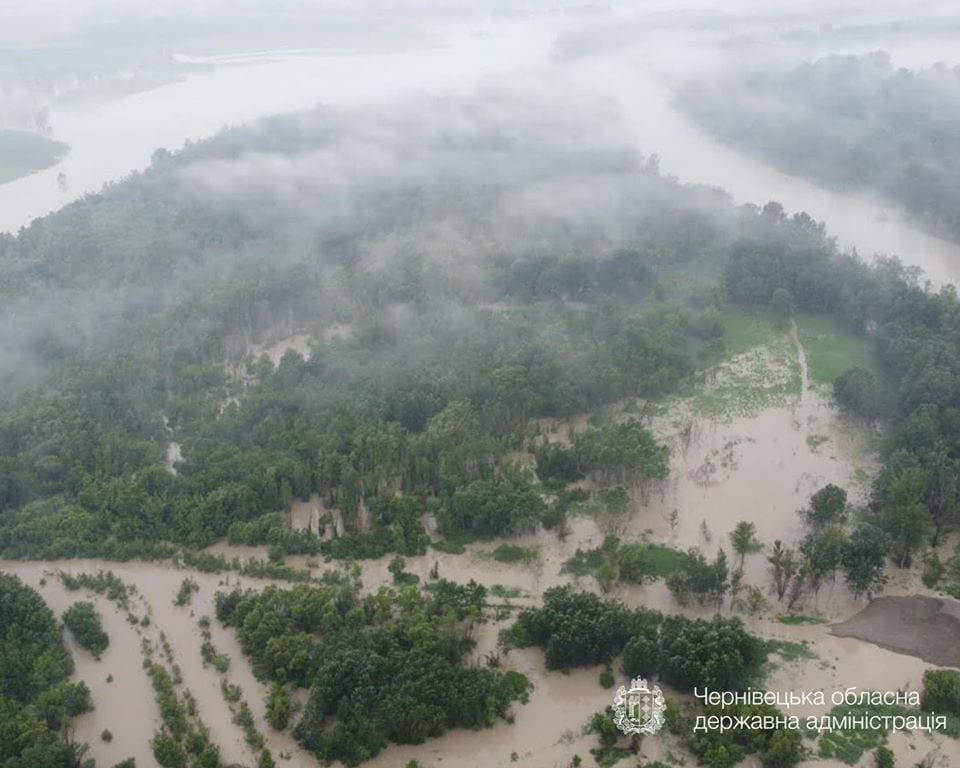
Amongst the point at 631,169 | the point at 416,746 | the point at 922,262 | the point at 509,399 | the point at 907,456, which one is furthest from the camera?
the point at 631,169

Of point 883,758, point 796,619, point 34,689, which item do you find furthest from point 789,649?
point 34,689

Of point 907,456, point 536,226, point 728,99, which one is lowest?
point 907,456

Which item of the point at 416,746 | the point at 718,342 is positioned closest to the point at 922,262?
the point at 718,342

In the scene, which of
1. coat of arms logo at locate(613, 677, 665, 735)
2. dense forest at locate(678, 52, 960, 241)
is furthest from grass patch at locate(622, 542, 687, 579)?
dense forest at locate(678, 52, 960, 241)

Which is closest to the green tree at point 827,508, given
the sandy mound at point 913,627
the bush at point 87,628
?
the sandy mound at point 913,627

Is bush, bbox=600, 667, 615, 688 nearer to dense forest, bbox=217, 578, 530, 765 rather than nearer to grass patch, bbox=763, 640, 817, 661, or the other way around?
dense forest, bbox=217, 578, 530, 765

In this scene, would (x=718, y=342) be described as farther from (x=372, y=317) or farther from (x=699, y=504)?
(x=372, y=317)
